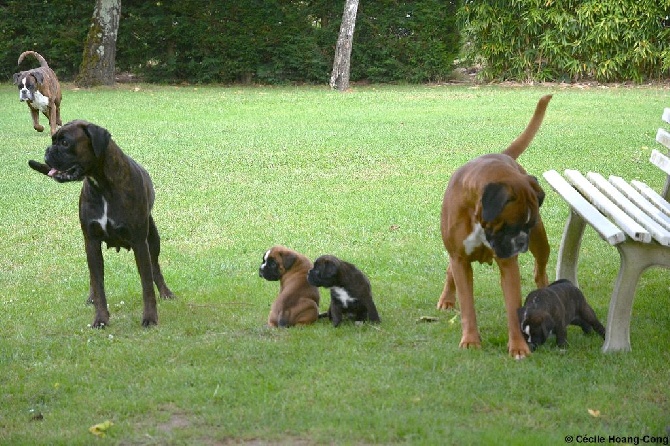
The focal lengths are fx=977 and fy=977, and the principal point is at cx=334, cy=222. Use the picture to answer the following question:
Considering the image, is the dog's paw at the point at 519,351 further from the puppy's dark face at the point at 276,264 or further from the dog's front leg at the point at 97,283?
the dog's front leg at the point at 97,283

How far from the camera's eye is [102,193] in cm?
675

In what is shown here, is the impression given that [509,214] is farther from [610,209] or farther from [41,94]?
[41,94]

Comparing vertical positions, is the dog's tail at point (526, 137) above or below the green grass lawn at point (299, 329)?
above

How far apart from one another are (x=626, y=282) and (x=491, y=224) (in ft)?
3.05

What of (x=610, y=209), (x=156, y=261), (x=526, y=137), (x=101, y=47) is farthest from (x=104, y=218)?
(x=101, y=47)

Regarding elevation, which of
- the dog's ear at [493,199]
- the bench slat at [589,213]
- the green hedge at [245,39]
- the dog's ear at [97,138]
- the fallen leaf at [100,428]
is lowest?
the fallen leaf at [100,428]

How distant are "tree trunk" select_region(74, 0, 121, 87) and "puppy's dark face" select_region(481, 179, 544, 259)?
22.9 metres

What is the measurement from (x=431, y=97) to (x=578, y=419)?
63.9ft

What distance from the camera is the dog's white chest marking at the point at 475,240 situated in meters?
5.78

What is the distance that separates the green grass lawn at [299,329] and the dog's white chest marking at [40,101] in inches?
47.1

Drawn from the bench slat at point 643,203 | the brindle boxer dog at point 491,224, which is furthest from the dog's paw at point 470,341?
the bench slat at point 643,203

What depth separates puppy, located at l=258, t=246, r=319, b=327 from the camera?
6.75m

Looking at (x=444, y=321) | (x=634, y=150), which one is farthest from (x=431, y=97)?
(x=444, y=321)

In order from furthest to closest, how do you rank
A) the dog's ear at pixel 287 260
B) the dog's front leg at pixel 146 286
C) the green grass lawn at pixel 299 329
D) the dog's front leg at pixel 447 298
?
the dog's front leg at pixel 447 298 < the dog's ear at pixel 287 260 < the dog's front leg at pixel 146 286 < the green grass lawn at pixel 299 329
